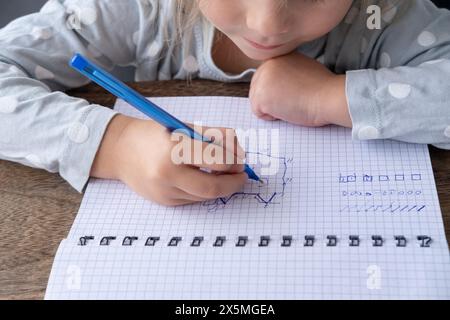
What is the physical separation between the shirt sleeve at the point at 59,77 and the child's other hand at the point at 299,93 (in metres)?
0.16

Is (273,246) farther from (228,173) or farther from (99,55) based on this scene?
(99,55)

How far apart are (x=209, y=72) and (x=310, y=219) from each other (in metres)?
0.27

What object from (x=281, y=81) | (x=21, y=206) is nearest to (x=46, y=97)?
(x=21, y=206)

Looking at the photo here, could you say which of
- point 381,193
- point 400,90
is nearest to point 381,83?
point 400,90

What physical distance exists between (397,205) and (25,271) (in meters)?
0.32

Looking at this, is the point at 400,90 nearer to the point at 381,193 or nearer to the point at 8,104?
the point at 381,193

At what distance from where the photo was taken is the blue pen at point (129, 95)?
0.47 metres

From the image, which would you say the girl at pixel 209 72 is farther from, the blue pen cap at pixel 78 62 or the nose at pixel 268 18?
the blue pen cap at pixel 78 62

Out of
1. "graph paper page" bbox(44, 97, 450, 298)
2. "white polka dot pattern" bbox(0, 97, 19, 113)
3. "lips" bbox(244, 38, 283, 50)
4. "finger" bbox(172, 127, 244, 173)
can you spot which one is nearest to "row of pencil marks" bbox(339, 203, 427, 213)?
"graph paper page" bbox(44, 97, 450, 298)

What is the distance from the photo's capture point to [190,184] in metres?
0.52

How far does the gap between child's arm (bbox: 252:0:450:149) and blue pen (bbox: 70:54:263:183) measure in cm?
11

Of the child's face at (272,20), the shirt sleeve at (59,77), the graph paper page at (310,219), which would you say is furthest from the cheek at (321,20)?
the shirt sleeve at (59,77)

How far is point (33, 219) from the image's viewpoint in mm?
537

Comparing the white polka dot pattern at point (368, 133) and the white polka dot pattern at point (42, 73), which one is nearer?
the white polka dot pattern at point (368, 133)
